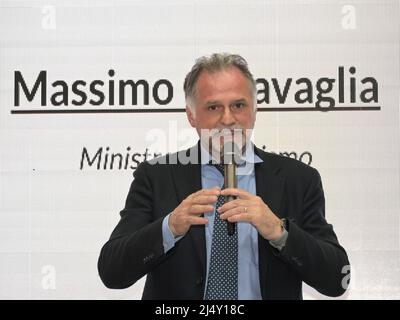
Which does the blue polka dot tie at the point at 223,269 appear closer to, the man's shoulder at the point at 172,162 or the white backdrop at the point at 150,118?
the man's shoulder at the point at 172,162

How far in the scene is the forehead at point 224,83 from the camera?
259 centimetres

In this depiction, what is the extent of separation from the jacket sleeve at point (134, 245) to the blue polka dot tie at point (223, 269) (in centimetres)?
23

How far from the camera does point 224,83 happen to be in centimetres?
260

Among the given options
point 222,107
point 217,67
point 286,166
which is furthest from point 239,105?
point 286,166

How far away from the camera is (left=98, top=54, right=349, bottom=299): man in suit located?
214 cm

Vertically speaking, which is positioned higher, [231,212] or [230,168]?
[230,168]

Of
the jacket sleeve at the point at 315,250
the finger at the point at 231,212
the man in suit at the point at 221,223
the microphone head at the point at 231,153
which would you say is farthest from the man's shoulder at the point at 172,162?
the finger at the point at 231,212

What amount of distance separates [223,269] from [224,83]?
84 cm

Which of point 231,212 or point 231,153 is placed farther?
point 231,153

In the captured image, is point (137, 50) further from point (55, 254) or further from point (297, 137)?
point (55, 254)

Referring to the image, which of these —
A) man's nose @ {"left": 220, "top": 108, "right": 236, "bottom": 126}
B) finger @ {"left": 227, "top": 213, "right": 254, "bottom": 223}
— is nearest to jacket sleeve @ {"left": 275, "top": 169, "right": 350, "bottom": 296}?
finger @ {"left": 227, "top": 213, "right": 254, "bottom": 223}

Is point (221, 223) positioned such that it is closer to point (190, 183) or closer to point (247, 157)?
point (190, 183)
